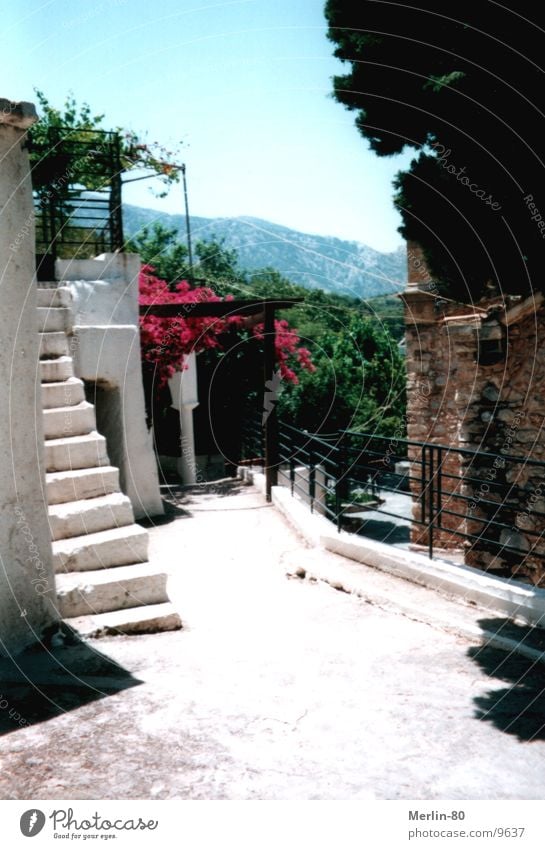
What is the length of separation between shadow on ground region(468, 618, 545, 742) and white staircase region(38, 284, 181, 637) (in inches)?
81.6

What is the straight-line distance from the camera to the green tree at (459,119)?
5020 mm

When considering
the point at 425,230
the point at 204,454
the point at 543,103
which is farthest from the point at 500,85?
the point at 204,454

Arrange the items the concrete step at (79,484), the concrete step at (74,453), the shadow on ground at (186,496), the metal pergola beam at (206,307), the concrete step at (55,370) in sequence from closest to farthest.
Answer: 1. the concrete step at (79,484)
2. the concrete step at (74,453)
3. the concrete step at (55,370)
4. the shadow on ground at (186,496)
5. the metal pergola beam at (206,307)

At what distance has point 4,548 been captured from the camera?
4.49 meters

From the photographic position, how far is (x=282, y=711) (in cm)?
391

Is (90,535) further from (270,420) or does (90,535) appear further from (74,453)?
(270,420)

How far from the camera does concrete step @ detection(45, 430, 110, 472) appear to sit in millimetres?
6047

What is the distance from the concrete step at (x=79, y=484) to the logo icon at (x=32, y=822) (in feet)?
9.57

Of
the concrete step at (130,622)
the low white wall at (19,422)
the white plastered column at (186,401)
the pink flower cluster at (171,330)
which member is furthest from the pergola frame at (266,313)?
the low white wall at (19,422)

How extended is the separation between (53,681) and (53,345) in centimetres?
371

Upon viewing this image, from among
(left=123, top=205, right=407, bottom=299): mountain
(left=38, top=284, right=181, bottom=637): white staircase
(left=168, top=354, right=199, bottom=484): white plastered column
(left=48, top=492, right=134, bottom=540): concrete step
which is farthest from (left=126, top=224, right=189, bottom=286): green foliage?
(left=48, top=492, right=134, bottom=540): concrete step

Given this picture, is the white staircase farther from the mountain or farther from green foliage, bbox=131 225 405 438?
green foliage, bbox=131 225 405 438

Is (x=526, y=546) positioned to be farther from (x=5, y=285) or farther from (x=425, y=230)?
(x=5, y=285)

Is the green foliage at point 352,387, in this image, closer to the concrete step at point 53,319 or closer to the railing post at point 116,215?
the railing post at point 116,215
